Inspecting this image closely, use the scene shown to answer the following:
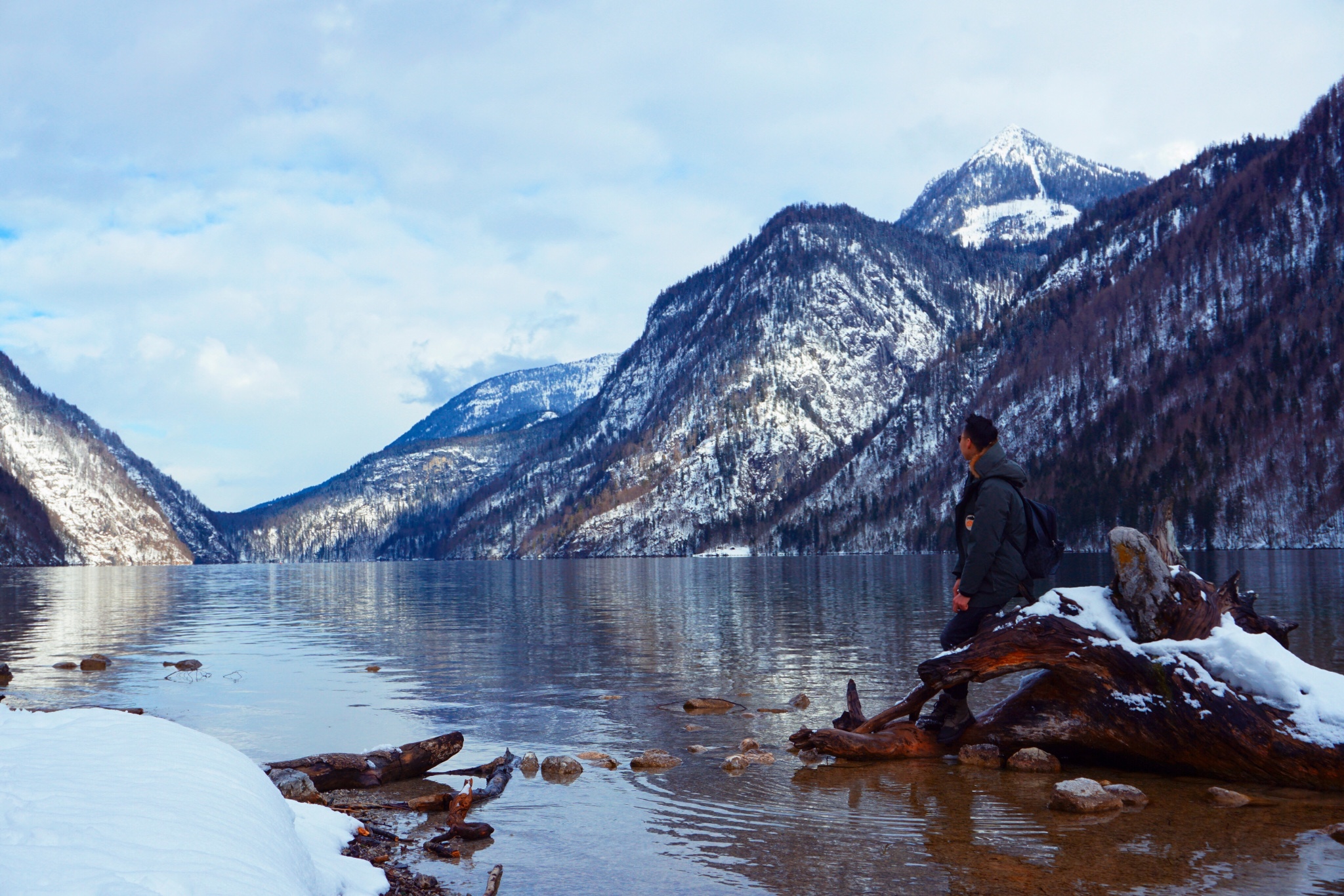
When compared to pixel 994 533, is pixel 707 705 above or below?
below

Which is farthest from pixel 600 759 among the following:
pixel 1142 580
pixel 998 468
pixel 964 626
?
pixel 1142 580

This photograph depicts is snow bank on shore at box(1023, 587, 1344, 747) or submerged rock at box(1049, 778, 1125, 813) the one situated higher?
snow bank on shore at box(1023, 587, 1344, 747)

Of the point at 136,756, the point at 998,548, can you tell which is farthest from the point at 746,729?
the point at 136,756

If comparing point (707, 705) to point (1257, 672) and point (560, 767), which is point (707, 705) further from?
point (1257, 672)

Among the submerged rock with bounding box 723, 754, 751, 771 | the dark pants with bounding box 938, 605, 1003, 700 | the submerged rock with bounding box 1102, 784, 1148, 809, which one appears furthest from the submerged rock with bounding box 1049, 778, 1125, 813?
the submerged rock with bounding box 723, 754, 751, 771

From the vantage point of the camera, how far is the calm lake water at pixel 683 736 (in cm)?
874

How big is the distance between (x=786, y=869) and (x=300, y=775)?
6.40m

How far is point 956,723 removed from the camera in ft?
46.1

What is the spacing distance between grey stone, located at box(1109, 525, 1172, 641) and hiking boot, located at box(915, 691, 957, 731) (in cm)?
298

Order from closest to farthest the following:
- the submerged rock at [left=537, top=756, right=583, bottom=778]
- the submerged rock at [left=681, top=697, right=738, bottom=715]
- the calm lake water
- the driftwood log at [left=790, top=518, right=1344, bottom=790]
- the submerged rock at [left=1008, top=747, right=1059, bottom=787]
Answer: the calm lake water → the driftwood log at [left=790, top=518, right=1344, bottom=790] → the submerged rock at [left=1008, top=747, right=1059, bottom=787] → the submerged rock at [left=537, top=756, right=583, bottom=778] → the submerged rock at [left=681, top=697, right=738, bottom=715]

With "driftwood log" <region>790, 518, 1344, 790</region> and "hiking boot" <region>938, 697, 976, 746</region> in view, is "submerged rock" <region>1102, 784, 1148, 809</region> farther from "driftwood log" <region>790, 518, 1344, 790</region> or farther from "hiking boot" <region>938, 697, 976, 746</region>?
"hiking boot" <region>938, 697, 976, 746</region>

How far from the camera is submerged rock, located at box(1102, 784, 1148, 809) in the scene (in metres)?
10.9

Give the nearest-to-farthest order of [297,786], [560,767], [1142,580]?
[297,786] → [1142,580] → [560,767]

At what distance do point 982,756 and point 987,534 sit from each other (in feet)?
11.7
